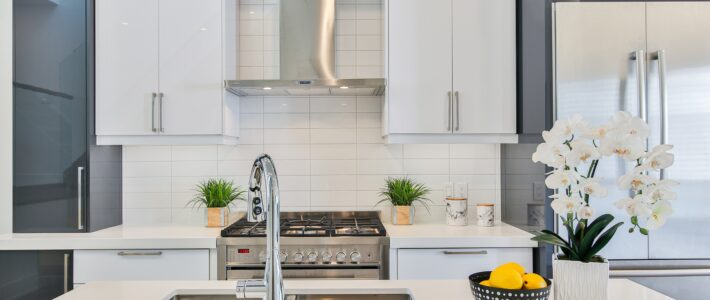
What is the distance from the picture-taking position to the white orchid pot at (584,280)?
1146 mm

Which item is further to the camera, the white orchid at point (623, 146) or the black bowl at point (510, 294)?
the black bowl at point (510, 294)

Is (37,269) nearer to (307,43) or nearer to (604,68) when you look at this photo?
(307,43)

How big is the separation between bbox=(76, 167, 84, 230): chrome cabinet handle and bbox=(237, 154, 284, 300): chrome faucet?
6.32 ft

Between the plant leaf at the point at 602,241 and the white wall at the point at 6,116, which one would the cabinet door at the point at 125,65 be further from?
the plant leaf at the point at 602,241

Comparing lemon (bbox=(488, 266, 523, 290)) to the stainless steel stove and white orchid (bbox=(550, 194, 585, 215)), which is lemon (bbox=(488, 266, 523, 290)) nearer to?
white orchid (bbox=(550, 194, 585, 215))

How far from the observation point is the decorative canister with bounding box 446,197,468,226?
9.61ft

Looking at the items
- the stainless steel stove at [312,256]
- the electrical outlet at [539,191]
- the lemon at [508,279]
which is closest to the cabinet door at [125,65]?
the stainless steel stove at [312,256]

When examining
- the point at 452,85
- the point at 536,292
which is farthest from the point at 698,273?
the point at 536,292

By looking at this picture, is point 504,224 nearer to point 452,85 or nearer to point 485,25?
point 452,85

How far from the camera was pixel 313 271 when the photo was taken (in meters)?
2.55

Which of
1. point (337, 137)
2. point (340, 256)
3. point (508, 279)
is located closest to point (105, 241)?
point (340, 256)

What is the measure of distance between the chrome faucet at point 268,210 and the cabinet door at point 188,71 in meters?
1.72

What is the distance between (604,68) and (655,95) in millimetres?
278

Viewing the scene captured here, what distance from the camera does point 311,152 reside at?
10.6ft
